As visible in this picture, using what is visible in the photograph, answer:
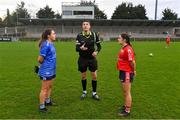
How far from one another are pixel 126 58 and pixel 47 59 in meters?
1.77

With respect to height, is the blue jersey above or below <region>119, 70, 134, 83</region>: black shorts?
above

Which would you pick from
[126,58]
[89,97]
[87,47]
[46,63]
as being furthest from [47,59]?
[89,97]

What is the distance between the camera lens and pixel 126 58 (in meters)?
6.49

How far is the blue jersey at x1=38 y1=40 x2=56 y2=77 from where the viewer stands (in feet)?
21.7

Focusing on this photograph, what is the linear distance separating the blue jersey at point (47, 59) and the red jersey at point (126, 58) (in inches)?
61.5

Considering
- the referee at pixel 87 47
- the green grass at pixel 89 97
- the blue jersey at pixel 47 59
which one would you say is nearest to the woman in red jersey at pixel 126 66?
the green grass at pixel 89 97

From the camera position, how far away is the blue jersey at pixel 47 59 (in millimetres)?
6605

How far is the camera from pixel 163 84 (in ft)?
33.6

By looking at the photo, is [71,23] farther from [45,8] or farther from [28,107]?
[28,107]

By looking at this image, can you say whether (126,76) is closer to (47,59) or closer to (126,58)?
(126,58)

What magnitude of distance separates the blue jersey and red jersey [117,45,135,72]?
1562 millimetres

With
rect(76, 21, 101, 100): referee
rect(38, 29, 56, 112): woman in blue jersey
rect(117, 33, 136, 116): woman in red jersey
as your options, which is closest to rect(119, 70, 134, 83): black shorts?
rect(117, 33, 136, 116): woman in red jersey

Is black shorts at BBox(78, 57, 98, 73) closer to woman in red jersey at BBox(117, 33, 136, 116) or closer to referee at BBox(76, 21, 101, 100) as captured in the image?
referee at BBox(76, 21, 101, 100)

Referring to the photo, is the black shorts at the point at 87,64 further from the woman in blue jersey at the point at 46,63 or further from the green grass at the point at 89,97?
the woman in blue jersey at the point at 46,63
